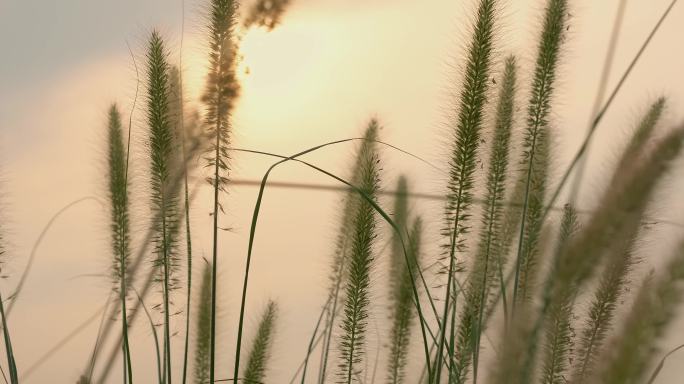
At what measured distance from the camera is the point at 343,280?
3.59 meters

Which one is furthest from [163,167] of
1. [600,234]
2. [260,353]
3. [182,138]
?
[600,234]

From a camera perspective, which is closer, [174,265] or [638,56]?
[638,56]

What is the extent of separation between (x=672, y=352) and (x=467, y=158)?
0.85m

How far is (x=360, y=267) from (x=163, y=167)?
0.69 m

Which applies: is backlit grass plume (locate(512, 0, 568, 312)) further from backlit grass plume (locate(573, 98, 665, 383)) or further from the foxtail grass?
the foxtail grass

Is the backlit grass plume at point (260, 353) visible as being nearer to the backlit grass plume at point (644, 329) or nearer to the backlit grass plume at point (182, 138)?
the backlit grass plume at point (182, 138)

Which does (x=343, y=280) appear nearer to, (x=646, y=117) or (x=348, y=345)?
(x=348, y=345)

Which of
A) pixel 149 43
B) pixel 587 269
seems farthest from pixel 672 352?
pixel 149 43

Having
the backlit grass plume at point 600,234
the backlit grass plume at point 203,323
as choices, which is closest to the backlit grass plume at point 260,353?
the backlit grass plume at point 203,323

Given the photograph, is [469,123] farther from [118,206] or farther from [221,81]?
[118,206]

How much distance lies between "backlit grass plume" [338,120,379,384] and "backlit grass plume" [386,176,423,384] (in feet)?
1.02

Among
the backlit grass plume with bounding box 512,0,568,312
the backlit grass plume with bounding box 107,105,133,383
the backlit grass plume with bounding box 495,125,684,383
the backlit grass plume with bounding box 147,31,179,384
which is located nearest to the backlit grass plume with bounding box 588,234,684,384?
the backlit grass plume with bounding box 495,125,684,383

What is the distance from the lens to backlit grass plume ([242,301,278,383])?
11.4 ft

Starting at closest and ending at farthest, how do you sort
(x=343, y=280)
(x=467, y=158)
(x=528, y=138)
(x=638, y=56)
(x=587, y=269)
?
(x=587, y=269), (x=638, y=56), (x=467, y=158), (x=528, y=138), (x=343, y=280)
